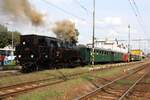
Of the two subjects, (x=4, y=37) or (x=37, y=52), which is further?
(x=4, y=37)

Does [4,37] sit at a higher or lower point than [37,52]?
higher

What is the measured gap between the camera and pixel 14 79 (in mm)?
20500

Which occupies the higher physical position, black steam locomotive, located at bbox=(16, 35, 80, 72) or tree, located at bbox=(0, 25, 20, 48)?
tree, located at bbox=(0, 25, 20, 48)

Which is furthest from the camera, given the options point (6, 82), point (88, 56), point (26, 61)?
point (88, 56)

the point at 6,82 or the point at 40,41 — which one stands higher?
the point at 40,41

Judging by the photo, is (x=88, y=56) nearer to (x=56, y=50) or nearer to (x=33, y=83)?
(x=56, y=50)

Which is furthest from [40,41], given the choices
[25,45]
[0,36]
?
[0,36]

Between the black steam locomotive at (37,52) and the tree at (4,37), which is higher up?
the tree at (4,37)

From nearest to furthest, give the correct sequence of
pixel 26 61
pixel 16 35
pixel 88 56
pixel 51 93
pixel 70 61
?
1. pixel 51 93
2. pixel 26 61
3. pixel 70 61
4. pixel 88 56
5. pixel 16 35

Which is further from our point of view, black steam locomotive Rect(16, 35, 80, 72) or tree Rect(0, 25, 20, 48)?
tree Rect(0, 25, 20, 48)

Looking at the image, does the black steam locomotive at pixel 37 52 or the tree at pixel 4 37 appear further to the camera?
the tree at pixel 4 37

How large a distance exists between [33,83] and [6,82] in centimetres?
176

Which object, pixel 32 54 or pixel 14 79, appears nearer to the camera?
pixel 14 79

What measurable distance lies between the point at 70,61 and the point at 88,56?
9.31m
